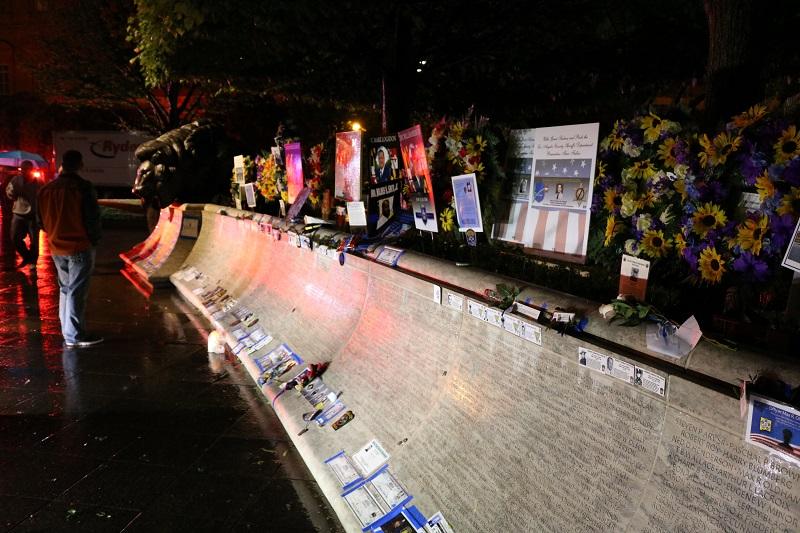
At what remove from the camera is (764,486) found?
172 cm

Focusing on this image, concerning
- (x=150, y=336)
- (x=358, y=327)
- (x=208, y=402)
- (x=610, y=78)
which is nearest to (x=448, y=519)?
(x=358, y=327)

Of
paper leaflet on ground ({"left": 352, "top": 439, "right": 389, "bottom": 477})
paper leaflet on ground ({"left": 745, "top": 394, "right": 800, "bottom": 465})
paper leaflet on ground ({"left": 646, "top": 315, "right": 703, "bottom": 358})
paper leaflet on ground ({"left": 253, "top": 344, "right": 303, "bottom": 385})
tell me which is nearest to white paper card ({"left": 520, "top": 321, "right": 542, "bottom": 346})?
paper leaflet on ground ({"left": 646, "top": 315, "right": 703, "bottom": 358})

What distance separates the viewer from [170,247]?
11.0 m

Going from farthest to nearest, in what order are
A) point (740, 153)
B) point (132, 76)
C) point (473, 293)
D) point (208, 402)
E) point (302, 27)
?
point (132, 76)
point (302, 27)
point (208, 402)
point (473, 293)
point (740, 153)

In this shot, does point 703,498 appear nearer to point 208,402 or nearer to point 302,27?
point 208,402

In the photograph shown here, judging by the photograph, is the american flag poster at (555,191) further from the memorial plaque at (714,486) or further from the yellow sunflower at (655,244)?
the memorial plaque at (714,486)

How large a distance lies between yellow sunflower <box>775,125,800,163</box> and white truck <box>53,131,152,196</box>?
102 feet

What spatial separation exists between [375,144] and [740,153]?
3.63 meters

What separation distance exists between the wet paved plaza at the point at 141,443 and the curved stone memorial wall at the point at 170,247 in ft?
10.8

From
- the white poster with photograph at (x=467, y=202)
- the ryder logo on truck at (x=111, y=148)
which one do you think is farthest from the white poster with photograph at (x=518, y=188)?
the ryder logo on truck at (x=111, y=148)

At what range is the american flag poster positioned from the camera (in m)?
3.29

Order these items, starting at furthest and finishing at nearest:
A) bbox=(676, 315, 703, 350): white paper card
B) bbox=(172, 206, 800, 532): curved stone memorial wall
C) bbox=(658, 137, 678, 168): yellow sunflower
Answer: bbox=(658, 137, 678, 168): yellow sunflower → bbox=(676, 315, 703, 350): white paper card → bbox=(172, 206, 800, 532): curved stone memorial wall

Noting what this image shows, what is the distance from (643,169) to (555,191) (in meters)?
0.65

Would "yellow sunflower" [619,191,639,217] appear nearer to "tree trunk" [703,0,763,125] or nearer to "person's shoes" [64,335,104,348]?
"tree trunk" [703,0,763,125]
